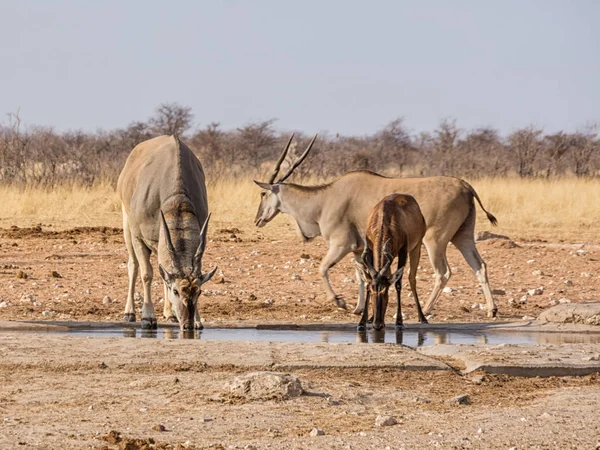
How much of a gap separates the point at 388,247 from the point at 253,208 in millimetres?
12857

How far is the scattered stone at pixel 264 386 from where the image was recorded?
660 centimetres

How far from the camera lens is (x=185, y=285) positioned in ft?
30.3

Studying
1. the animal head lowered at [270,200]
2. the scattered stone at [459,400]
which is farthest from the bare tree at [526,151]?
the scattered stone at [459,400]

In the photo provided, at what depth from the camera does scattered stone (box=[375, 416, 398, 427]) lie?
5992 millimetres

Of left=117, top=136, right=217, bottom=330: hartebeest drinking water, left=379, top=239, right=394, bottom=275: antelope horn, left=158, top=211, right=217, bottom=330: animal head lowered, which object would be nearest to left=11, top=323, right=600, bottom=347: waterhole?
left=158, top=211, right=217, bottom=330: animal head lowered

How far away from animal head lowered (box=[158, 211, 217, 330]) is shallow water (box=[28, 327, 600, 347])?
139 millimetres

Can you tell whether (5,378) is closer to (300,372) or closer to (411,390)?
(300,372)

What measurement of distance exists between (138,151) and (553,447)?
7533 millimetres

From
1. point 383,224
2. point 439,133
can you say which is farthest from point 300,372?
point 439,133

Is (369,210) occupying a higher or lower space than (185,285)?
higher

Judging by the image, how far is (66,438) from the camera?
559 cm

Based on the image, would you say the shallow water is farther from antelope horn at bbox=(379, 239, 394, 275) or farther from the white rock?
the white rock

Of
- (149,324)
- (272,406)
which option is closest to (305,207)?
(149,324)

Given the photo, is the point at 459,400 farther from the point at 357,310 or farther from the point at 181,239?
the point at 357,310
